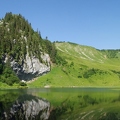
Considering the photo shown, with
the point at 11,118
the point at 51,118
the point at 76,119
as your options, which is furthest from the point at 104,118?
the point at 11,118

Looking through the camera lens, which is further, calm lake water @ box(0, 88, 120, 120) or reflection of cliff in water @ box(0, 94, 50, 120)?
calm lake water @ box(0, 88, 120, 120)

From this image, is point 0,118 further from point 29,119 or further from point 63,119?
point 63,119

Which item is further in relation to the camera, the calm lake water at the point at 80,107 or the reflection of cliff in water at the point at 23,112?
the calm lake water at the point at 80,107

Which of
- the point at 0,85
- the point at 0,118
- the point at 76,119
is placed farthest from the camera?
the point at 0,85

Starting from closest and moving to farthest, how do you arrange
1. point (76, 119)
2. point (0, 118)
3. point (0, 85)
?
point (0, 118) < point (76, 119) < point (0, 85)

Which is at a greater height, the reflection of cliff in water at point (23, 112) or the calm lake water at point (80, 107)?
the reflection of cliff in water at point (23, 112)

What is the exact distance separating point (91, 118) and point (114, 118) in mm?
4121

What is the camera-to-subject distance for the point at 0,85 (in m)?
196

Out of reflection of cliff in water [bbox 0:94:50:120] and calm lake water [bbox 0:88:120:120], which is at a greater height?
reflection of cliff in water [bbox 0:94:50:120]

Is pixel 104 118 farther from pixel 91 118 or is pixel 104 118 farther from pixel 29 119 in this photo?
pixel 29 119

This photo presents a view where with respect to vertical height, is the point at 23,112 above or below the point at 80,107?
above

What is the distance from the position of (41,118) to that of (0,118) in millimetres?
6915

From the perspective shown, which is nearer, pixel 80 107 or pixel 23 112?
pixel 23 112

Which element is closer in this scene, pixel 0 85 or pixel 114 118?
pixel 114 118
